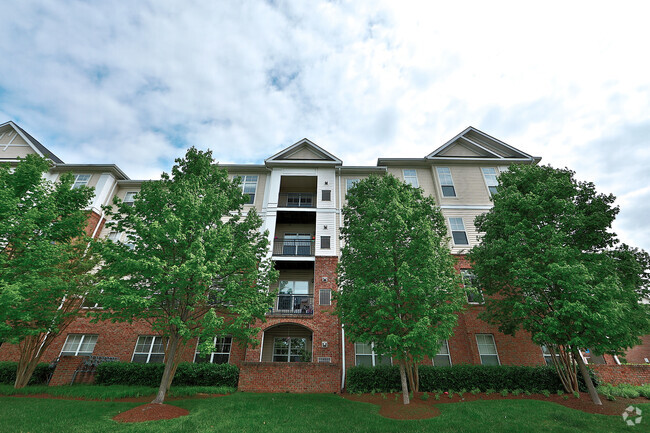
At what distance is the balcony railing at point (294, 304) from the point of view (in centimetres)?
1706

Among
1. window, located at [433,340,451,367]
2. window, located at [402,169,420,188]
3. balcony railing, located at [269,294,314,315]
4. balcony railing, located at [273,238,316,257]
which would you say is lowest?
window, located at [433,340,451,367]

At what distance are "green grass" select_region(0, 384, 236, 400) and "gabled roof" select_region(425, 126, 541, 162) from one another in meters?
20.4

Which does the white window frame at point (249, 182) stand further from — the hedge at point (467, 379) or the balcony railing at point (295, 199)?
the hedge at point (467, 379)

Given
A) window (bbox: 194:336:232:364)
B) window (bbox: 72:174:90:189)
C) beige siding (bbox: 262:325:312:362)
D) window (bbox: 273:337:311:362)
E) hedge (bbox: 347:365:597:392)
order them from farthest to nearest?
1. window (bbox: 72:174:90:189)
2. beige siding (bbox: 262:325:312:362)
3. window (bbox: 273:337:311:362)
4. window (bbox: 194:336:232:364)
5. hedge (bbox: 347:365:597:392)

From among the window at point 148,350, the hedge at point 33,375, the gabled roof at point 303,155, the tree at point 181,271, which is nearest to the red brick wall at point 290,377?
the tree at point 181,271

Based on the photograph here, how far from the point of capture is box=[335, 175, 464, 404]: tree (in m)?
10.2

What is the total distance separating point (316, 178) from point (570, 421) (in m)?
18.3

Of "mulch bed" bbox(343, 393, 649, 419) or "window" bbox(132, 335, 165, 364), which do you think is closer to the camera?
"mulch bed" bbox(343, 393, 649, 419)

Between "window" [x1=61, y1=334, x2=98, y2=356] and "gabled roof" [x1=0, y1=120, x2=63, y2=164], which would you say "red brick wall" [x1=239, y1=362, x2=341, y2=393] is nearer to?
"window" [x1=61, y1=334, x2=98, y2=356]

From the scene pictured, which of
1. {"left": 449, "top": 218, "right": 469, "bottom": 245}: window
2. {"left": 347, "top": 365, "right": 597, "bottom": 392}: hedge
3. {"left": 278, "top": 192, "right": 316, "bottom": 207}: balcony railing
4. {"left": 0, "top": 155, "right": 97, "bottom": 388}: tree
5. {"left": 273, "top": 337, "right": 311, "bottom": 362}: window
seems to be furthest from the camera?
{"left": 278, "top": 192, "right": 316, "bottom": 207}: balcony railing

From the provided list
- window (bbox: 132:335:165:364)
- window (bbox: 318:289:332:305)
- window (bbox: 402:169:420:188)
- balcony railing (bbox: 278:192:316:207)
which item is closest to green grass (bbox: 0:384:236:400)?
window (bbox: 132:335:165:364)

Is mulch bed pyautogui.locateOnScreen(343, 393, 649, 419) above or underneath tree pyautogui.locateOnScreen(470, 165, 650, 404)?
underneath


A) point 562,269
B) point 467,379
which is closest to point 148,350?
point 467,379

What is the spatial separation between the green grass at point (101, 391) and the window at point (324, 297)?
637cm
